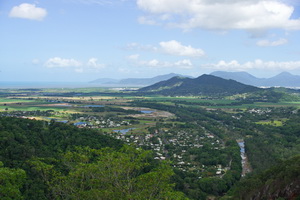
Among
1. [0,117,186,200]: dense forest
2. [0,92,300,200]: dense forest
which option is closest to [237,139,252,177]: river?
[0,92,300,200]: dense forest

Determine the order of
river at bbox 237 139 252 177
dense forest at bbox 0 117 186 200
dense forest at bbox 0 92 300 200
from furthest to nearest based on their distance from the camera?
river at bbox 237 139 252 177 < dense forest at bbox 0 92 300 200 < dense forest at bbox 0 117 186 200

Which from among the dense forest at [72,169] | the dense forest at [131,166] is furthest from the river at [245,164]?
the dense forest at [72,169]

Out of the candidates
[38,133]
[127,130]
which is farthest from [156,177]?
[127,130]

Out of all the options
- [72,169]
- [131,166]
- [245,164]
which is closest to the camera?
[131,166]

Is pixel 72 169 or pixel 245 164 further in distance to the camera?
pixel 245 164

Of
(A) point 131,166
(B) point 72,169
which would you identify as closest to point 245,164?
(A) point 131,166

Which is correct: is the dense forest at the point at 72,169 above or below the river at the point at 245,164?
above

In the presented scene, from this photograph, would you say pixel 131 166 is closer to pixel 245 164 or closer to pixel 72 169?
pixel 72 169

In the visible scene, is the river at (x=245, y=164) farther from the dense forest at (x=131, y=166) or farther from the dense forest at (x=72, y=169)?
the dense forest at (x=72, y=169)

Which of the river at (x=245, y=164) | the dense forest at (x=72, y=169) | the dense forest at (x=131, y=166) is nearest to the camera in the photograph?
the dense forest at (x=72, y=169)

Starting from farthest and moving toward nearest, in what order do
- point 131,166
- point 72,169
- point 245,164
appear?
point 245,164, point 72,169, point 131,166

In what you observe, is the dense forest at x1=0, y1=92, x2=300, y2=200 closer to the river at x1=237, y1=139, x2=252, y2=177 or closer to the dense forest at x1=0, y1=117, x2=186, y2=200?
the dense forest at x1=0, y1=117, x2=186, y2=200
